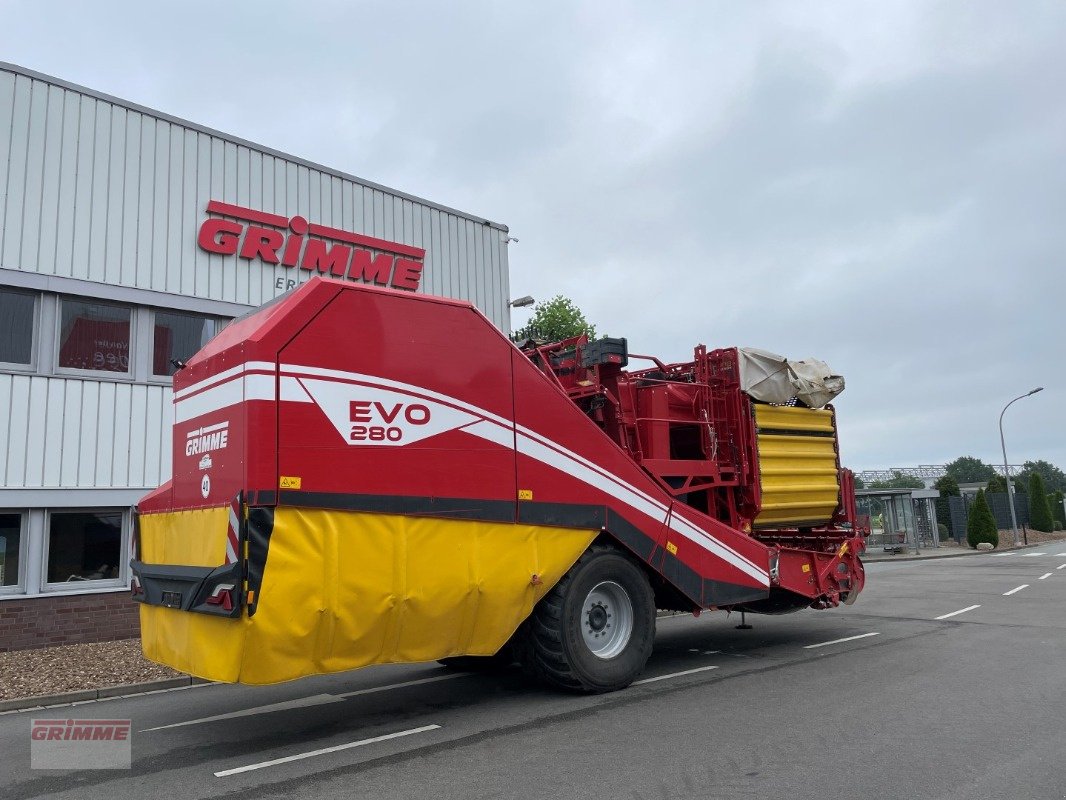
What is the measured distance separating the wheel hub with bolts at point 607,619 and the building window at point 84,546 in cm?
820

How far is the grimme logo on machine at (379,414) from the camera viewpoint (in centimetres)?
573

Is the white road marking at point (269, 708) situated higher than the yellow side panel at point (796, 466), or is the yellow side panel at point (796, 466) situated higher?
the yellow side panel at point (796, 466)

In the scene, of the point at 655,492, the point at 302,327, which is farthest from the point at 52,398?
the point at 655,492

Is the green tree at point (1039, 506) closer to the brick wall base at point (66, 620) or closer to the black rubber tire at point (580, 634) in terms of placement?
the black rubber tire at point (580, 634)

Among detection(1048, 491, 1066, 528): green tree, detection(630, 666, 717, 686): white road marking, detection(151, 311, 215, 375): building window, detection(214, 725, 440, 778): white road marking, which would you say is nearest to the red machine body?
detection(630, 666, 717, 686): white road marking

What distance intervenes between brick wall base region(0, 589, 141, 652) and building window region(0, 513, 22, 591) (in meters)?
0.38

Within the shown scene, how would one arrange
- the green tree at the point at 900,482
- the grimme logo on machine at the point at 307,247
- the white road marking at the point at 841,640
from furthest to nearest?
the green tree at the point at 900,482 < the grimme logo on machine at the point at 307,247 < the white road marking at the point at 841,640

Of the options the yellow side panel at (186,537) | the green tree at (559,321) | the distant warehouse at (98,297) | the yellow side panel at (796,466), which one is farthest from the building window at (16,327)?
the green tree at (559,321)

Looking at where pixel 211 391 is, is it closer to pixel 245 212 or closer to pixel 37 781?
pixel 37 781

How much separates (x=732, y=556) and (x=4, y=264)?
1046 centimetres

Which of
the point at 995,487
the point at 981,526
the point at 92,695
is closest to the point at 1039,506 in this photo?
the point at 995,487

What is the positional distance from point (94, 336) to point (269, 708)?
24.6ft

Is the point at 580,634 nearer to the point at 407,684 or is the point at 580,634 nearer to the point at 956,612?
the point at 407,684

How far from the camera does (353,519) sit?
5.71 meters
